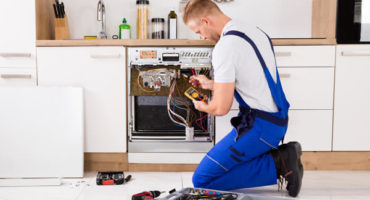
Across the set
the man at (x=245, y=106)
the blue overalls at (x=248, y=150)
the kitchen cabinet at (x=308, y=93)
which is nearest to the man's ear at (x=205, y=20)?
the man at (x=245, y=106)

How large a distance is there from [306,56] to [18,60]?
1987 mm

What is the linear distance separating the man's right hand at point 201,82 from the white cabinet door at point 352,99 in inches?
36.1

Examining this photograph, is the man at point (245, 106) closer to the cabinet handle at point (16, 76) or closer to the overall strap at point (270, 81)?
the overall strap at point (270, 81)

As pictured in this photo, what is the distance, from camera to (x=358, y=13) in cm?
251

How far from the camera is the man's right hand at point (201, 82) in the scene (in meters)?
2.26

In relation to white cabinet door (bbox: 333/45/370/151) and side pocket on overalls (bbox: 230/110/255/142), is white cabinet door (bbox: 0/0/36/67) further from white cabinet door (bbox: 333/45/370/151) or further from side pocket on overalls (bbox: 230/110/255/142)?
white cabinet door (bbox: 333/45/370/151)

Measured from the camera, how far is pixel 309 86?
2.47 meters

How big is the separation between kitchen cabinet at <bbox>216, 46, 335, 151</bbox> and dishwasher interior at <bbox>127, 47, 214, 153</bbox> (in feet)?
0.64

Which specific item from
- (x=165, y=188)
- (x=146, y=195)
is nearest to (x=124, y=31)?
(x=165, y=188)

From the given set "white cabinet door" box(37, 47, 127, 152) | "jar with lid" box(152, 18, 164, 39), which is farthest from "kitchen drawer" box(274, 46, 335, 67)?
"white cabinet door" box(37, 47, 127, 152)

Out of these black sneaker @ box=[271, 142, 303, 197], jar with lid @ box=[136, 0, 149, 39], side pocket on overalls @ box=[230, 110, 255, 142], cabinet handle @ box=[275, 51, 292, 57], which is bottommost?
black sneaker @ box=[271, 142, 303, 197]

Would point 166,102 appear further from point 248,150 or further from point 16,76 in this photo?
point 16,76

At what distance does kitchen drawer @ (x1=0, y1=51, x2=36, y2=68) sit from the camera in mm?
2461

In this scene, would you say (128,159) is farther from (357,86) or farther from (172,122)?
(357,86)
